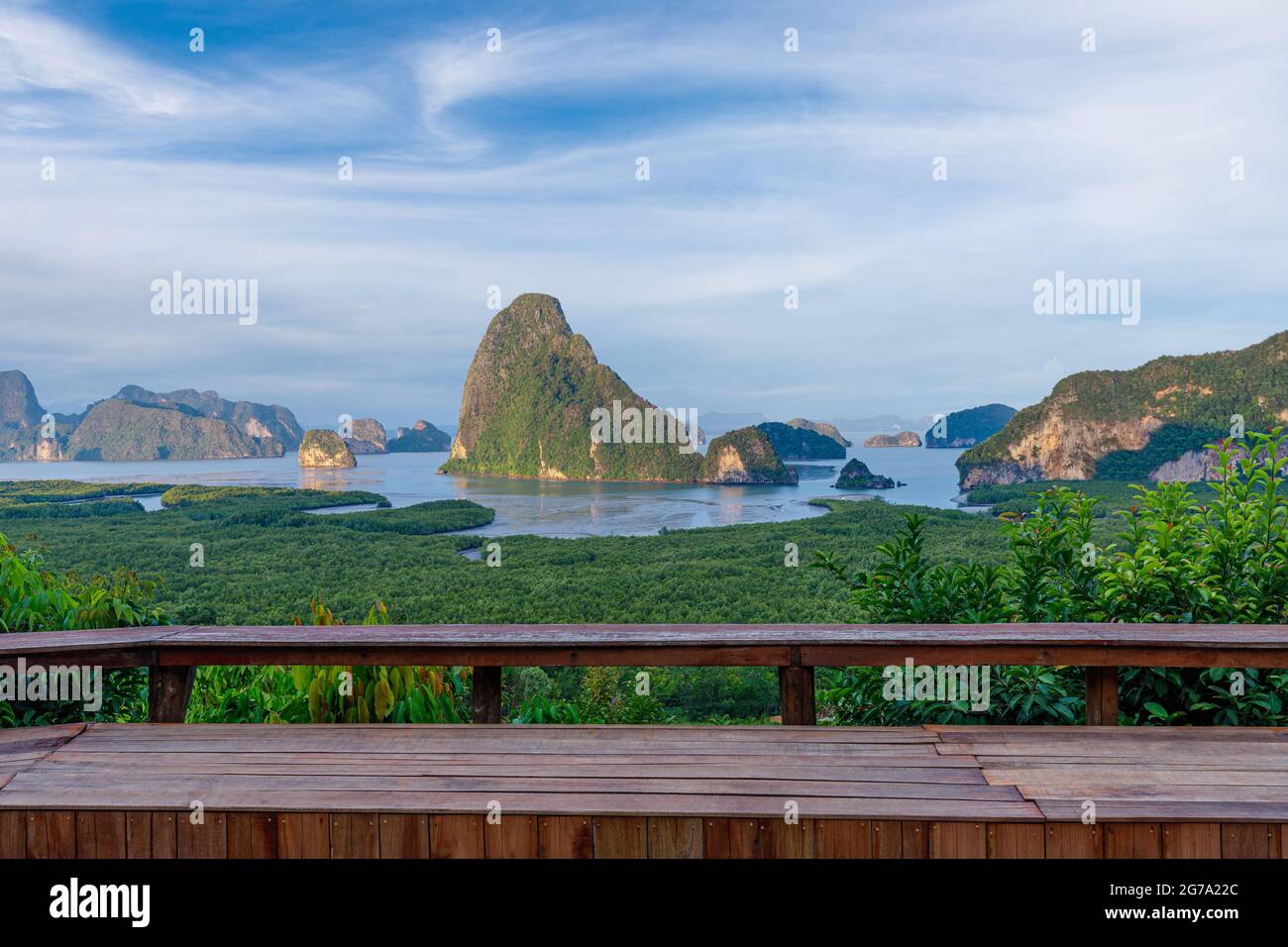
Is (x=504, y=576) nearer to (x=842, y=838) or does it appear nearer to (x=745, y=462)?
(x=842, y=838)

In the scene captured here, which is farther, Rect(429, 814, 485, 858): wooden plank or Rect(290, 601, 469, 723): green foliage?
Rect(290, 601, 469, 723): green foliage

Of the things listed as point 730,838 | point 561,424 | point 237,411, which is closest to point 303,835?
point 730,838

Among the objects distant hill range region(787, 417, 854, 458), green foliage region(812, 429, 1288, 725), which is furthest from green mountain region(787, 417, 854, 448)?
green foliage region(812, 429, 1288, 725)

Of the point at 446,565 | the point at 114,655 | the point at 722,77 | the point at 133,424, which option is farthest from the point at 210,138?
the point at 133,424

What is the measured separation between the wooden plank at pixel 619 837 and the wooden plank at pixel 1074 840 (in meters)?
0.85

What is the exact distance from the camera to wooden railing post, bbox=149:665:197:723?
8.66 ft

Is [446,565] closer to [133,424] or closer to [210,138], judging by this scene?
[210,138]

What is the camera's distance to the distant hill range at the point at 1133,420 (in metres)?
59.5

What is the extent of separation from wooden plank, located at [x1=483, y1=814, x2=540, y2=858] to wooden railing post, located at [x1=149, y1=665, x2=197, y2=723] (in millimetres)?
1331

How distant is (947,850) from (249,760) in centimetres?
170

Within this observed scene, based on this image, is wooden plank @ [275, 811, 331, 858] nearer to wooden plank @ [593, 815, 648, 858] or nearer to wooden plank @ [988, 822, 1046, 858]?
wooden plank @ [593, 815, 648, 858]

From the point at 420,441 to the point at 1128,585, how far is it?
511 ft

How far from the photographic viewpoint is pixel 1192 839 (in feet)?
5.86
